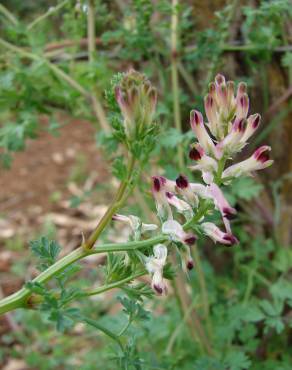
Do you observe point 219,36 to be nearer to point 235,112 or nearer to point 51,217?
point 235,112

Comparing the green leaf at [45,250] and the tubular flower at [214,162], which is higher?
the tubular flower at [214,162]

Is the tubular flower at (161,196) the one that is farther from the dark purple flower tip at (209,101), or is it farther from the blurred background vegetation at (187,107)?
the blurred background vegetation at (187,107)

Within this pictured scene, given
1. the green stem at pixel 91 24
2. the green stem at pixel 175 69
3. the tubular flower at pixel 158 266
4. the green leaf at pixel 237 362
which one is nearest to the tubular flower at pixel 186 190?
the tubular flower at pixel 158 266

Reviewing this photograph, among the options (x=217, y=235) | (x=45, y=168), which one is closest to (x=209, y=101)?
(x=217, y=235)

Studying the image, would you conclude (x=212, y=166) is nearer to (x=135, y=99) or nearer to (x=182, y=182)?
(x=182, y=182)

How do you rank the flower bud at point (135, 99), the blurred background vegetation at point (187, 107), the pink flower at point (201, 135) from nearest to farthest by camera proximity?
the flower bud at point (135, 99) → the pink flower at point (201, 135) → the blurred background vegetation at point (187, 107)

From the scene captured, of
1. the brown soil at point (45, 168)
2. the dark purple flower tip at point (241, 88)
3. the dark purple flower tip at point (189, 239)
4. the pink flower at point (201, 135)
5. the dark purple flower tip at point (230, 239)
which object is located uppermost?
the dark purple flower tip at point (241, 88)
